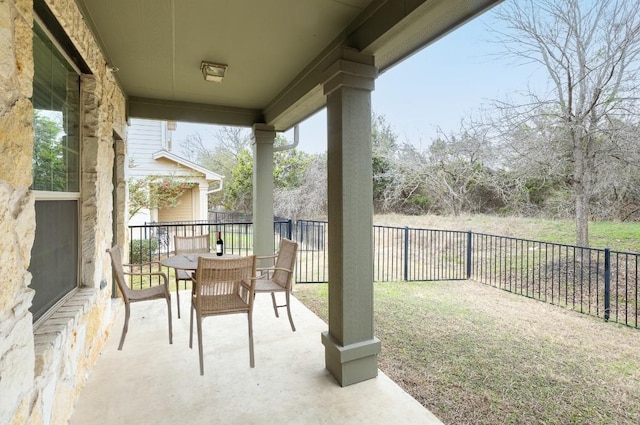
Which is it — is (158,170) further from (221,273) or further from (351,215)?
(351,215)

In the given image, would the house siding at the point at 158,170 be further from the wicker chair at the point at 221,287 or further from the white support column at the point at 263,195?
the wicker chair at the point at 221,287

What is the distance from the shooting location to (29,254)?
4.27 feet

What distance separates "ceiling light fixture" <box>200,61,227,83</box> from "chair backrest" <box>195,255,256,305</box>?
1.72 metres

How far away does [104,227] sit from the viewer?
2736 mm

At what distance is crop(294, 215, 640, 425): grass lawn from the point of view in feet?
7.04

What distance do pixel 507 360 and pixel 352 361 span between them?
153 cm

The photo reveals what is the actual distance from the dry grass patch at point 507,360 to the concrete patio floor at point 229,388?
43cm

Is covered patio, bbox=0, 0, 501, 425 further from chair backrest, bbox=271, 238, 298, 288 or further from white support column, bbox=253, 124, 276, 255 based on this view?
white support column, bbox=253, 124, 276, 255

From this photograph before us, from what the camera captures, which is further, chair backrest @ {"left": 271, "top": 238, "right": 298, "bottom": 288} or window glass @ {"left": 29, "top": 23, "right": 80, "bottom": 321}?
chair backrest @ {"left": 271, "top": 238, "right": 298, "bottom": 288}

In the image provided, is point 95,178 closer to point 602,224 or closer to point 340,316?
point 340,316

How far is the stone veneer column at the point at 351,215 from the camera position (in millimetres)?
2260

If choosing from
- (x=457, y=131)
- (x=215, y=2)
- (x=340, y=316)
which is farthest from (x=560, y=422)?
(x=457, y=131)

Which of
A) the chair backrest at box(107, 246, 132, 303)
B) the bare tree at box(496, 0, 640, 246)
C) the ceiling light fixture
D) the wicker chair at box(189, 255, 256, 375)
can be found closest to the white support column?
the ceiling light fixture

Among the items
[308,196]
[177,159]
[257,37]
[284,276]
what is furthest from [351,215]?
[308,196]
